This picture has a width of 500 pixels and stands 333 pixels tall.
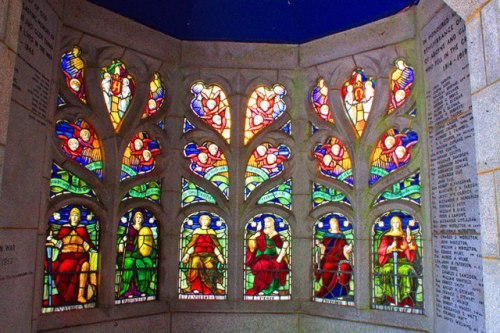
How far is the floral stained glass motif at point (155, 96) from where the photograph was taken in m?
6.54

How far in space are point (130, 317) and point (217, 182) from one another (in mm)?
1980

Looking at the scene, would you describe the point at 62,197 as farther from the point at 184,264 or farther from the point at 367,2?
the point at 367,2

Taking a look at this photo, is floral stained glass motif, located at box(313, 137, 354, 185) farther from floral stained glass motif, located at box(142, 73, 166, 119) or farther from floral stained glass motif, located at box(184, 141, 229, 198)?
floral stained glass motif, located at box(142, 73, 166, 119)

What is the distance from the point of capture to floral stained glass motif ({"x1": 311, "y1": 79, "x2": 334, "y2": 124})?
21.7 ft

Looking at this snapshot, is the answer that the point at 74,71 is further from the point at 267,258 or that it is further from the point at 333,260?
the point at 333,260

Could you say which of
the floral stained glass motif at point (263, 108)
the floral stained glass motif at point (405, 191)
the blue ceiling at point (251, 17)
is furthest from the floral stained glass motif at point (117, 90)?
the floral stained glass motif at point (405, 191)

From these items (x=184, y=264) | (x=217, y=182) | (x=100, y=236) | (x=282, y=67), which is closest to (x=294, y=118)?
(x=282, y=67)

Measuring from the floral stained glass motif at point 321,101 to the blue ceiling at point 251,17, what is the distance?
67cm

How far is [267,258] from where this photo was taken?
6.55 meters

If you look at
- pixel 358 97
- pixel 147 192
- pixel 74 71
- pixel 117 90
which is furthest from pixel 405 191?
pixel 74 71

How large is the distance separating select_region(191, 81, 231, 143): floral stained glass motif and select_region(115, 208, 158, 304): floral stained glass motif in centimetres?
146

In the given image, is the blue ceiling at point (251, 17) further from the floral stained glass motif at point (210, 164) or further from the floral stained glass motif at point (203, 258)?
the floral stained glass motif at point (203, 258)

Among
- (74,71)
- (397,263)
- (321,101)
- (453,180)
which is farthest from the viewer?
(321,101)

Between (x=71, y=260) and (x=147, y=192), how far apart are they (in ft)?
4.13
